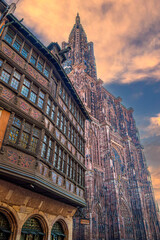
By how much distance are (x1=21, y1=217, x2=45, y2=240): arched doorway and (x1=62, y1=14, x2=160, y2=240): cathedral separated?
415 inches

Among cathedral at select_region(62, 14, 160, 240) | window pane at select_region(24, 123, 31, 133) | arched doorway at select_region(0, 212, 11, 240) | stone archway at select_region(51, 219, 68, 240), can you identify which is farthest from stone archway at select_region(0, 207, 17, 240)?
cathedral at select_region(62, 14, 160, 240)

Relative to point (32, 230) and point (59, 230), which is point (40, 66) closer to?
point (32, 230)

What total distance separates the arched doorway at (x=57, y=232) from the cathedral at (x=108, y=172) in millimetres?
7447

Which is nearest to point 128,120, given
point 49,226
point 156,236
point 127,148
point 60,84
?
point 127,148

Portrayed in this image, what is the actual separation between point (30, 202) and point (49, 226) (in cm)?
250

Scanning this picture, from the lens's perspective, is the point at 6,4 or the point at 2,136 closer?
the point at 2,136

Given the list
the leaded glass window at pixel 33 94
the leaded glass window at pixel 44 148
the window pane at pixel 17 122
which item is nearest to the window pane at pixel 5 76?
the leaded glass window at pixel 33 94

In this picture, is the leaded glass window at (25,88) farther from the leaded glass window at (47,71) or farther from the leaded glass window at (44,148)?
the leaded glass window at (44,148)

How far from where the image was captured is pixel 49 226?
33.9 ft

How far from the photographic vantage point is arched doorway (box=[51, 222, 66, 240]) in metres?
11.0

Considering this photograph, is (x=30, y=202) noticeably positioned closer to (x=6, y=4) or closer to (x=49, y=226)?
(x=49, y=226)

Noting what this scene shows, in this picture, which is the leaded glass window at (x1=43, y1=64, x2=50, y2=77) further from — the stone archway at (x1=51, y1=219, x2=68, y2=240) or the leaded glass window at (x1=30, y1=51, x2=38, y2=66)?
the stone archway at (x1=51, y1=219, x2=68, y2=240)

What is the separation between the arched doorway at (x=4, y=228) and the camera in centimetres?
749

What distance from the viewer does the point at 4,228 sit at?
7.64 m
